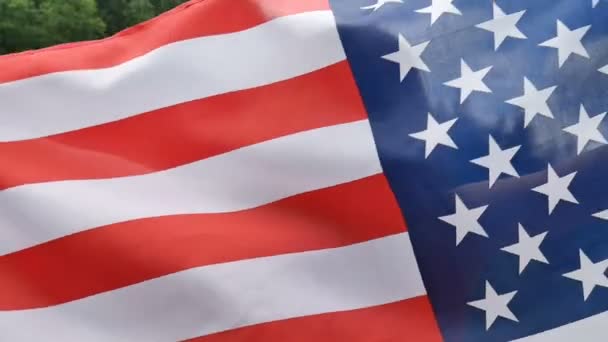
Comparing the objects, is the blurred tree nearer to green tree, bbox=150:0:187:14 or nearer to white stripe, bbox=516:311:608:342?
green tree, bbox=150:0:187:14

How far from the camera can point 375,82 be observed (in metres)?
2.76

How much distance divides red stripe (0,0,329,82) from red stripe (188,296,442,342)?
2.59 ft

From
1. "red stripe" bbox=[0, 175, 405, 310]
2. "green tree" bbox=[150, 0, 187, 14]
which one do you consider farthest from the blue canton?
"green tree" bbox=[150, 0, 187, 14]

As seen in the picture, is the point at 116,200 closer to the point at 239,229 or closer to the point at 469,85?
the point at 239,229

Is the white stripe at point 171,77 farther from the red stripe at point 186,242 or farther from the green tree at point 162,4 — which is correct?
the green tree at point 162,4

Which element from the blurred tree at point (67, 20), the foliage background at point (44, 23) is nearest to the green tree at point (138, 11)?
the foliage background at point (44, 23)

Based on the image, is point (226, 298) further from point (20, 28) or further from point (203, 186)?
point (20, 28)

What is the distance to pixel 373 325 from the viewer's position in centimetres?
262

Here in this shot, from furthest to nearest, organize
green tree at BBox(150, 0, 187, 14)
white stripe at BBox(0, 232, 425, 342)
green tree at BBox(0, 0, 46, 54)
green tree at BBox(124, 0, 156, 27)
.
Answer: green tree at BBox(124, 0, 156, 27) → green tree at BBox(150, 0, 187, 14) → green tree at BBox(0, 0, 46, 54) → white stripe at BBox(0, 232, 425, 342)

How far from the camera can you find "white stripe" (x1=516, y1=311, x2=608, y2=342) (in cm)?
258

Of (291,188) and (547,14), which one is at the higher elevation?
(547,14)

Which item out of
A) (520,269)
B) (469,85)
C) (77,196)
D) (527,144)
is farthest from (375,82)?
(77,196)

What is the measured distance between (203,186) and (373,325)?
531 millimetres

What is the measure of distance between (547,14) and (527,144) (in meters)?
0.33
